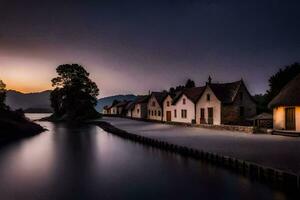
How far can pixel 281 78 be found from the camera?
58.2m

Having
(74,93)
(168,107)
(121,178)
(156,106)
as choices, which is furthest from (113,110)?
(121,178)

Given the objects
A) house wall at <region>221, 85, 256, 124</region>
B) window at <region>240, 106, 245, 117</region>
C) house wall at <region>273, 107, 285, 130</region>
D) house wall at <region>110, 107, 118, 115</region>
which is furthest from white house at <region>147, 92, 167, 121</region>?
house wall at <region>110, 107, 118, 115</region>

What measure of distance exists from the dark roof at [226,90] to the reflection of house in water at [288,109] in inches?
440

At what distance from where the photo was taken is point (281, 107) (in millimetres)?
36625

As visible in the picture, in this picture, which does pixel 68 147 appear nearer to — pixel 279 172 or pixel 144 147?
pixel 144 147

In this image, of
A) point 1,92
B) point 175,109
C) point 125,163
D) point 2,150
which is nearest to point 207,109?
point 175,109

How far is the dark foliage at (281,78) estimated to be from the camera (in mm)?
56656

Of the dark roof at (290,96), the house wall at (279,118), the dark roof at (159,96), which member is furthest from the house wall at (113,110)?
the dark roof at (290,96)

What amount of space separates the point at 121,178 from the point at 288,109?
2436 cm

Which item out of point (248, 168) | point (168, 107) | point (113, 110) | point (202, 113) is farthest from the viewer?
point (113, 110)

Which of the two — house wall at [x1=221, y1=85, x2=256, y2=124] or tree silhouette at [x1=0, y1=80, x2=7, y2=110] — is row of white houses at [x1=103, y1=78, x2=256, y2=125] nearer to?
house wall at [x1=221, y1=85, x2=256, y2=124]

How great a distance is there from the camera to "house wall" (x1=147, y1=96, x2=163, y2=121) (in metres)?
72.4

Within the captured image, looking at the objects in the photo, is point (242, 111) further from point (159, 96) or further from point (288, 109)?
point (159, 96)

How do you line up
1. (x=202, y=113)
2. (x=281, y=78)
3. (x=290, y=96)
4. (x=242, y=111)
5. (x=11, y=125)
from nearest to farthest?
1. (x=290, y=96)
2. (x=242, y=111)
3. (x=11, y=125)
4. (x=202, y=113)
5. (x=281, y=78)
